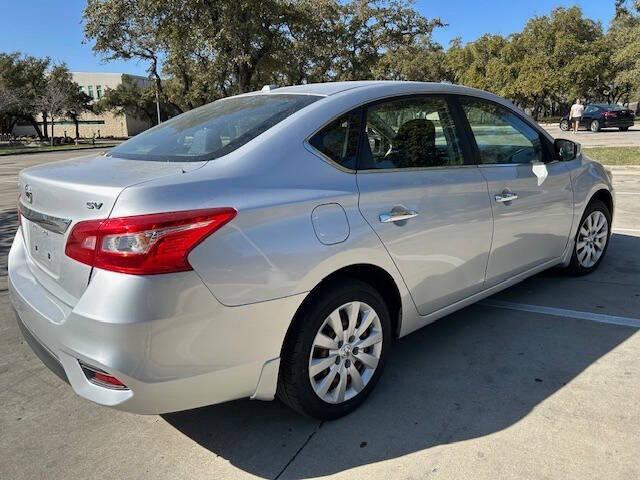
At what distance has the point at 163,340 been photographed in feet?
7.14

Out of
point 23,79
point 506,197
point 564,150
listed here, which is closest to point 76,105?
point 23,79

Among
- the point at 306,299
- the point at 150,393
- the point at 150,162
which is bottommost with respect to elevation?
the point at 150,393

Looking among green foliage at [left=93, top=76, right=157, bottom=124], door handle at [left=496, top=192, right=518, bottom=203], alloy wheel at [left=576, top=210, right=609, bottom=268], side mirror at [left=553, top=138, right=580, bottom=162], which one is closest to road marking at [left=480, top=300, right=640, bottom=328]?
alloy wheel at [left=576, top=210, right=609, bottom=268]

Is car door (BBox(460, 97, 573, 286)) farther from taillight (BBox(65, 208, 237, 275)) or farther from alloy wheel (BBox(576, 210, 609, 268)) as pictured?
taillight (BBox(65, 208, 237, 275))

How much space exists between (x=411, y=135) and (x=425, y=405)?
1529mm

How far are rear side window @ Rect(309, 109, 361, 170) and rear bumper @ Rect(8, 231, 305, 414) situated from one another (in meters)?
0.77

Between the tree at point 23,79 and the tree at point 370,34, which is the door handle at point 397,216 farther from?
the tree at point 23,79

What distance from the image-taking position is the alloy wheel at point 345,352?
2715 millimetres

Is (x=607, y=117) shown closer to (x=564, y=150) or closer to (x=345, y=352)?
(x=564, y=150)

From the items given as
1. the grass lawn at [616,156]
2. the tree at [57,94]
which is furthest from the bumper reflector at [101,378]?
the tree at [57,94]

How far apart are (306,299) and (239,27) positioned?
66.0 feet

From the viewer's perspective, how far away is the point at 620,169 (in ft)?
41.4

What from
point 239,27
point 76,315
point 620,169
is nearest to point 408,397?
point 76,315

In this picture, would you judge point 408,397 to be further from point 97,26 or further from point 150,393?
point 97,26
